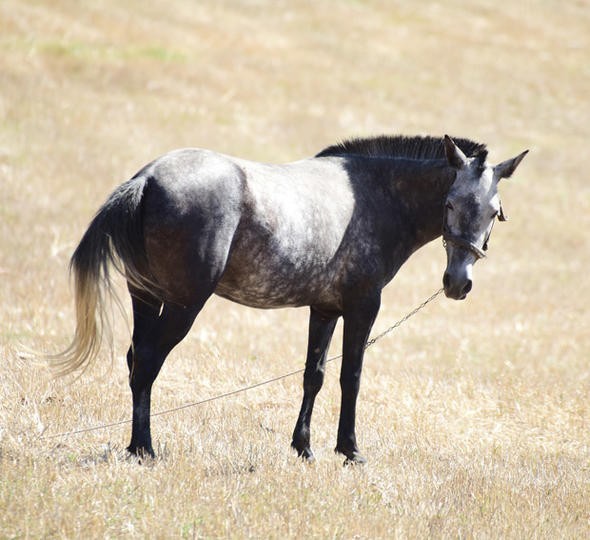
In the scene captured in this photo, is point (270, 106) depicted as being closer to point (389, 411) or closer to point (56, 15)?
point (56, 15)

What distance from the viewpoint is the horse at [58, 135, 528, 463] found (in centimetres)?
570

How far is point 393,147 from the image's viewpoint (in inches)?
294

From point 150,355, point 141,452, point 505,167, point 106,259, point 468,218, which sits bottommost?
point 141,452

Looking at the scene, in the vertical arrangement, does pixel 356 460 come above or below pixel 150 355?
below

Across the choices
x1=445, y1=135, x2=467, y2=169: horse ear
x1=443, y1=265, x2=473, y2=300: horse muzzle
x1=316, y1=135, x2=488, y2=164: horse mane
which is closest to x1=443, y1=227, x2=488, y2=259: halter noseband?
x1=443, y1=265, x2=473, y2=300: horse muzzle

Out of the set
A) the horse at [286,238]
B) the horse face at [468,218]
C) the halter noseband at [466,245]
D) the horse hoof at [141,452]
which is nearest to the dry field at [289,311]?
the horse hoof at [141,452]

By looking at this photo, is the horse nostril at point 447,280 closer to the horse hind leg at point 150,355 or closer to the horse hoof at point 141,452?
the horse hind leg at point 150,355

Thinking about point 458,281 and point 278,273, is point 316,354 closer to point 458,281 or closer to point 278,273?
point 278,273

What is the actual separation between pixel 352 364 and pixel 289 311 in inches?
263

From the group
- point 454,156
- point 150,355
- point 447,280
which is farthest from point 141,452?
point 454,156

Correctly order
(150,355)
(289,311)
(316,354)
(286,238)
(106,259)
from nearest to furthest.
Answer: (106,259)
(150,355)
(286,238)
(316,354)
(289,311)

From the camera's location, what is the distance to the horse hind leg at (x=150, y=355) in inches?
228

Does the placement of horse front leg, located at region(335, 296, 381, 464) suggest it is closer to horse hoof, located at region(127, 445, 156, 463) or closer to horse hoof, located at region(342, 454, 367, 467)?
horse hoof, located at region(342, 454, 367, 467)

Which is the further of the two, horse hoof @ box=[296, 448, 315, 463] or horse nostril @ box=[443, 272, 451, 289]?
horse hoof @ box=[296, 448, 315, 463]
